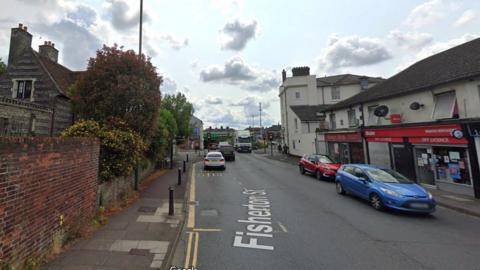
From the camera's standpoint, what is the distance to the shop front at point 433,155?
10602 mm

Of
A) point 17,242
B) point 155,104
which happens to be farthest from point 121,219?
point 155,104

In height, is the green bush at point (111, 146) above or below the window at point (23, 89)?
below

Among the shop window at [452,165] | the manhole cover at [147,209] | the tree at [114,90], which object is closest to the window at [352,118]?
the shop window at [452,165]

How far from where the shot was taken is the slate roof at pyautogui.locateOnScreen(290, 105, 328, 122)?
2915 cm

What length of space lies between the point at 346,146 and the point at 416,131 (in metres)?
7.10

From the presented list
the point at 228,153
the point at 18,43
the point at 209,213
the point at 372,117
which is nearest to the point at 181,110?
the point at 228,153

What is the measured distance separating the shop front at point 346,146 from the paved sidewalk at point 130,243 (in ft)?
48.1

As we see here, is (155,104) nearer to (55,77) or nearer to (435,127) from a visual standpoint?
(55,77)

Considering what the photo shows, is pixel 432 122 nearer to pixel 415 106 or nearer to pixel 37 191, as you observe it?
pixel 415 106

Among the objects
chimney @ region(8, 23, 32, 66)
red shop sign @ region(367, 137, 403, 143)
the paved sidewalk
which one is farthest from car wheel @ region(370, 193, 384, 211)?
chimney @ region(8, 23, 32, 66)

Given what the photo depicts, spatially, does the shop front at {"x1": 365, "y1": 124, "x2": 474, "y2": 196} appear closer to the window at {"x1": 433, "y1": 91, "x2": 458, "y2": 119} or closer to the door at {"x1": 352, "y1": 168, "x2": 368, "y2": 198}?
the window at {"x1": 433, "y1": 91, "x2": 458, "y2": 119}

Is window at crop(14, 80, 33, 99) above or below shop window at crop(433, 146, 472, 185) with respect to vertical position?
above

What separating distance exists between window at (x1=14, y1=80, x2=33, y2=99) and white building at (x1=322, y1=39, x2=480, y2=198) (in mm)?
23481

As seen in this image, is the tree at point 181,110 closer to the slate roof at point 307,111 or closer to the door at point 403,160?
the slate roof at point 307,111
